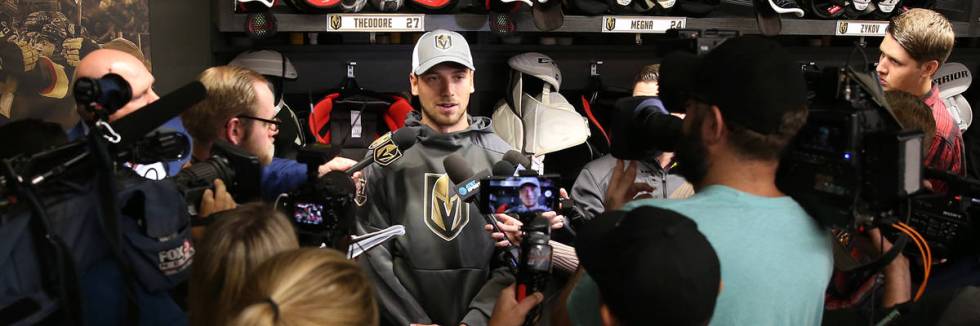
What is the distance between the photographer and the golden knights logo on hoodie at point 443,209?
2.44 meters

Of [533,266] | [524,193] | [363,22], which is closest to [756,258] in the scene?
[533,266]

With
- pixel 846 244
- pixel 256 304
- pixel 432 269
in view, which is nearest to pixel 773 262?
pixel 846 244

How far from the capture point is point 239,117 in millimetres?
2115

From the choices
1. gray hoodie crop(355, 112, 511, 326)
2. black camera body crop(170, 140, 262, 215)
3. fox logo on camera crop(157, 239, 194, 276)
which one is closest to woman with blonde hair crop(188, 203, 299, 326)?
fox logo on camera crop(157, 239, 194, 276)

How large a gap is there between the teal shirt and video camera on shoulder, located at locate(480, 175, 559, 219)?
390 mm

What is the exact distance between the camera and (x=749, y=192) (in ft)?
4.59

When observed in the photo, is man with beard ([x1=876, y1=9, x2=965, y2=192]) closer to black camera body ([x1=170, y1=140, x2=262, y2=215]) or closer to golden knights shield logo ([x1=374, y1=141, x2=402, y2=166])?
golden knights shield logo ([x1=374, y1=141, x2=402, y2=166])

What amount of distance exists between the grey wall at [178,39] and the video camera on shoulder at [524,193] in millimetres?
1908

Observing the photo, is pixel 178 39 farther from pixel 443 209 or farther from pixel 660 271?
pixel 660 271

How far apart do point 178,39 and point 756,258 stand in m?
2.55

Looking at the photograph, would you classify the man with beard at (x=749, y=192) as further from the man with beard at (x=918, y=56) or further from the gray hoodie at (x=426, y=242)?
the man with beard at (x=918, y=56)

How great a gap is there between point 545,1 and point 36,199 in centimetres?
238

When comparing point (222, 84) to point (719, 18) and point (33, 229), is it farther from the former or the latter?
point (719, 18)

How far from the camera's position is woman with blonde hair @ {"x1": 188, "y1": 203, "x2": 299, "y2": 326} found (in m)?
1.34
